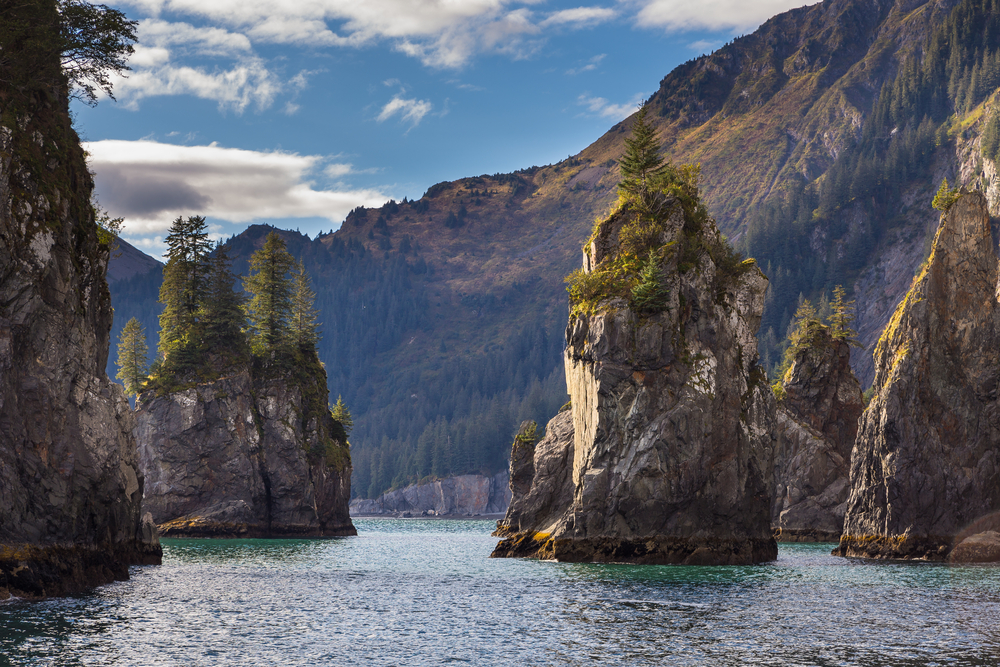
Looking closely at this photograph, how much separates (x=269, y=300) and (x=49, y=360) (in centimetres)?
7137

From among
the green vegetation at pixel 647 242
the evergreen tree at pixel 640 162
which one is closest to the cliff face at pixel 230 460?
the green vegetation at pixel 647 242

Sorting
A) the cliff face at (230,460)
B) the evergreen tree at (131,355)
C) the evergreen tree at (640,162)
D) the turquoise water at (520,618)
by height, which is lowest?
the turquoise water at (520,618)

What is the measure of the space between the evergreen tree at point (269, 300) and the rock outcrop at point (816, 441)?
62.9m

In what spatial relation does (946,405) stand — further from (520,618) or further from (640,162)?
(520,618)

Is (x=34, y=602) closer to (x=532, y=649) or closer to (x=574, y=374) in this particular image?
(x=532, y=649)

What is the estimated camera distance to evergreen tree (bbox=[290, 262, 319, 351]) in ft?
384

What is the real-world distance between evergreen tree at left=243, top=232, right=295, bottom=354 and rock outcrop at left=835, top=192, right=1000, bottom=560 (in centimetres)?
7083

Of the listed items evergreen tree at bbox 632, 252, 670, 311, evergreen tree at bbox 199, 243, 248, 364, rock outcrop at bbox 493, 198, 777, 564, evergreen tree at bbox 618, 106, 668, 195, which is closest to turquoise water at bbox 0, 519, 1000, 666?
rock outcrop at bbox 493, 198, 777, 564

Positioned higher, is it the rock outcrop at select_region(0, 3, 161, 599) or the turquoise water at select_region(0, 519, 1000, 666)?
the rock outcrop at select_region(0, 3, 161, 599)

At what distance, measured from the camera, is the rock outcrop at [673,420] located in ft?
219

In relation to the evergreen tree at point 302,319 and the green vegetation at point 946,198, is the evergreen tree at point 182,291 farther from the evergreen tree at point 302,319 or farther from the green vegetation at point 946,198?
the green vegetation at point 946,198

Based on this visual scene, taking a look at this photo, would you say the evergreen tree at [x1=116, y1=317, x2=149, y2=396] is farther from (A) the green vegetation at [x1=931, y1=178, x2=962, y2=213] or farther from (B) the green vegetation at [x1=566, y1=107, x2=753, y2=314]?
(A) the green vegetation at [x1=931, y1=178, x2=962, y2=213]

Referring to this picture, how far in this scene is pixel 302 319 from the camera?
120m

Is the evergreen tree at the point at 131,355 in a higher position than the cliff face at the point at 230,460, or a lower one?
higher
